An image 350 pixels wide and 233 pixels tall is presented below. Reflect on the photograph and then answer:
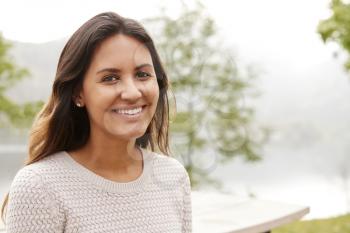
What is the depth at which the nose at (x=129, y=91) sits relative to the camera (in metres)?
1.28

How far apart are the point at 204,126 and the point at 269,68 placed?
4.97ft

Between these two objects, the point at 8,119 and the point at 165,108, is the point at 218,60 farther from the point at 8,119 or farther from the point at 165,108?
the point at 165,108

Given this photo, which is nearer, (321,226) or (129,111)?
(129,111)

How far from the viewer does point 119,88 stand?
1285 millimetres

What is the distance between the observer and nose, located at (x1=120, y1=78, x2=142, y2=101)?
1277 mm

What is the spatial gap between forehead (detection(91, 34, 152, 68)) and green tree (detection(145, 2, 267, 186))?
732cm

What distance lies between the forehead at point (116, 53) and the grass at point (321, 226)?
4.28 meters

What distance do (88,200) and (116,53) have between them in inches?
14.7

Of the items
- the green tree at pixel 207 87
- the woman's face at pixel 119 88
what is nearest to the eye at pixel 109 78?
the woman's face at pixel 119 88

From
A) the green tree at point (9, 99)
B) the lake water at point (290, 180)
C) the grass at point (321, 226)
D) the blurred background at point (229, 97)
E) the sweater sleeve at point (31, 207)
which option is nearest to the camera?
the sweater sleeve at point (31, 207)

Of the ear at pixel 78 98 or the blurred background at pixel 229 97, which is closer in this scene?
the ear at pixel 78 98

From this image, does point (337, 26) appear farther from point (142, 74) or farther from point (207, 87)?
point (207, 87)

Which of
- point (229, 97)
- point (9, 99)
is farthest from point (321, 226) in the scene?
point (9, 99)

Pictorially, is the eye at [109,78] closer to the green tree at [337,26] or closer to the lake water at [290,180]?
the green tree at [337,26]
